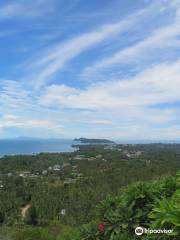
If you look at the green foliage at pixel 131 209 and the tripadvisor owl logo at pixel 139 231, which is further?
the green foliage at pixel 131 209

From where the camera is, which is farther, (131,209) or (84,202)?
(84,202)

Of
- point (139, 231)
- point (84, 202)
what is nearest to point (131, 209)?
point (139, 231)

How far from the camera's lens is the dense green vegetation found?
16.2 ft

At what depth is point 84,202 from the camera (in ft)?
127

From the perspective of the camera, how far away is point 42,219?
125ft

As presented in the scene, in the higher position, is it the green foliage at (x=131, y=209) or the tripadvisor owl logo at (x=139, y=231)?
the green foliage at (x=131, y=209)

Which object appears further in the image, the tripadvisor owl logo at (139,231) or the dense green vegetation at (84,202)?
the dense green vegetation at (84,202)

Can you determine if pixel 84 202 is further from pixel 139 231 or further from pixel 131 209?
pixel 139 231

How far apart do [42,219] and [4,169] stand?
34.0m

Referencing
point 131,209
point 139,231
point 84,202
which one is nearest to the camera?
point 139,231

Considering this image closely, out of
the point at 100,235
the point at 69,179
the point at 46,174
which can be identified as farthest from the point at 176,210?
the point at 46,174

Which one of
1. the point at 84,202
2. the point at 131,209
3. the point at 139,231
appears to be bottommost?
the point at 84,202

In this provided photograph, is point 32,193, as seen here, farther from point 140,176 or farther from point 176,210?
point 176,210

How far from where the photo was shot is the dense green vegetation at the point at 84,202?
4945 millimetres
